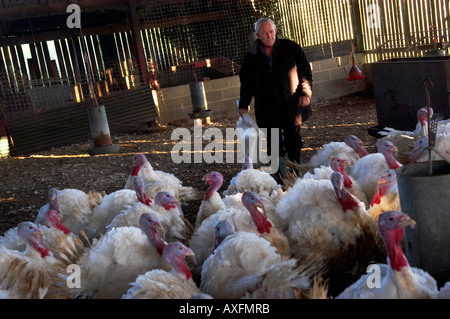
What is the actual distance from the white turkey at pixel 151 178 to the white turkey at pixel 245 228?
1.64 metres

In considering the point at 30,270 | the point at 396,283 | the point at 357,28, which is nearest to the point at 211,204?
the point at 30,270

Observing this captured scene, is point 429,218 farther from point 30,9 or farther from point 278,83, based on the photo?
point 30,9

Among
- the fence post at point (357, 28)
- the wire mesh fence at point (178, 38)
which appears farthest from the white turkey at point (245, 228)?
the fence post at point (357, 28)

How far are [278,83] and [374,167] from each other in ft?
4.23

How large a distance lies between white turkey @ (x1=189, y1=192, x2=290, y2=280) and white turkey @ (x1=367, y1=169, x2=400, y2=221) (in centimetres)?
72

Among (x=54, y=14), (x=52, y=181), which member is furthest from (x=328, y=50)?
(x=52, y=181)

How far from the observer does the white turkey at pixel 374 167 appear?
13.9 ft

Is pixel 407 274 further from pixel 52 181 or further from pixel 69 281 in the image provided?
pixel 52 181

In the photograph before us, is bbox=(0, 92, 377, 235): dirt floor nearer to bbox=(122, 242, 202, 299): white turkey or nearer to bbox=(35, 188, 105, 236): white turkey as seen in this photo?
bbox=(35, 188, 105, 236): white turkey

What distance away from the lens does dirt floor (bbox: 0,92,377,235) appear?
6453mm

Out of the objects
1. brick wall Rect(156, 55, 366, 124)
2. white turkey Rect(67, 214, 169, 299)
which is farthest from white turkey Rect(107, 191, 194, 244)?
brick wall Rect(156, 55, 366, 124)

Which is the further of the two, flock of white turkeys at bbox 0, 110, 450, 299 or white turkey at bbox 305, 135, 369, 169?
white turkey at bbox 305, 135, 369, 169

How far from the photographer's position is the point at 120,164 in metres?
7.84
